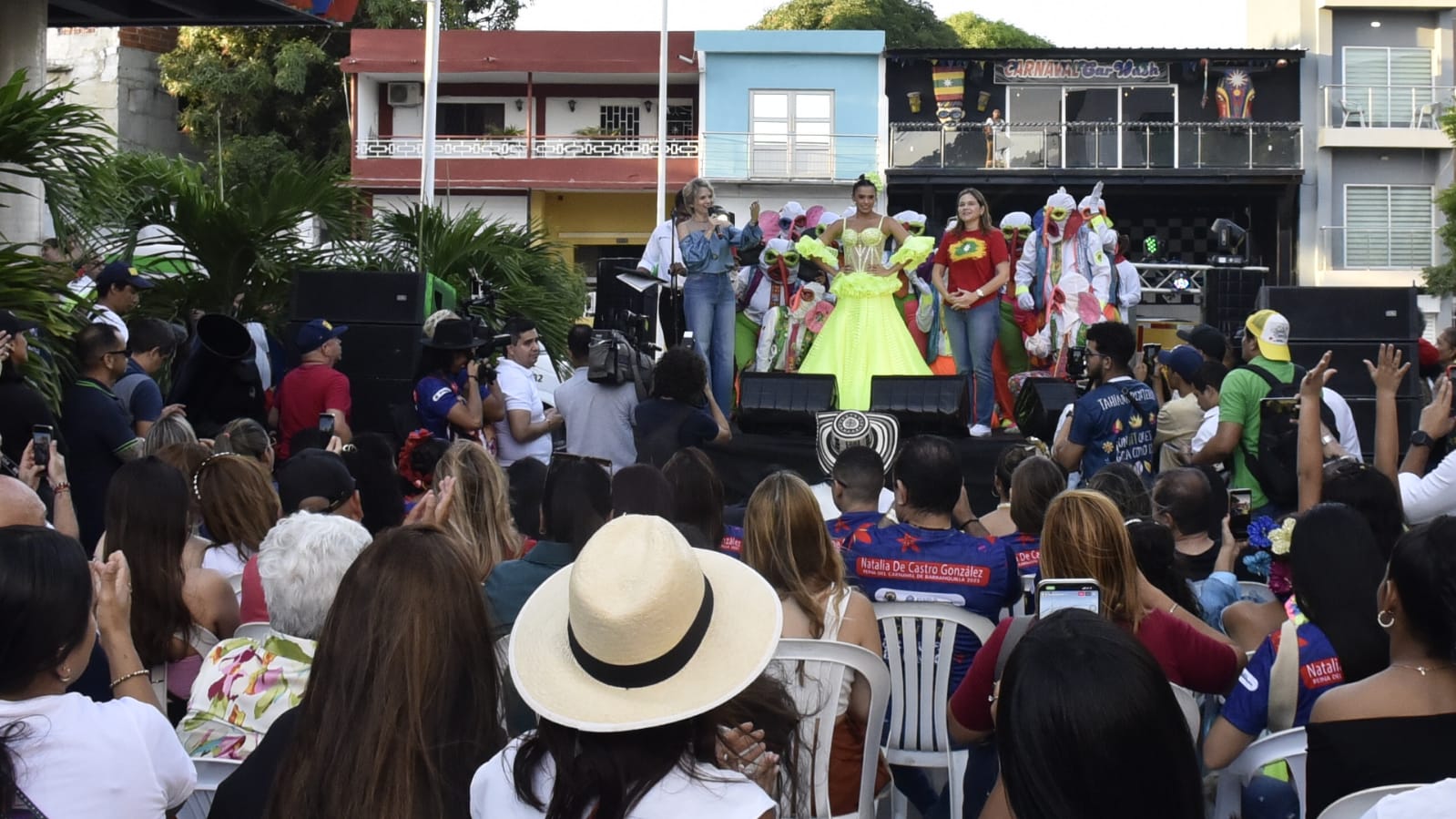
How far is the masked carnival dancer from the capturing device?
10.0 metres

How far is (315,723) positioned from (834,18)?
35574 mm

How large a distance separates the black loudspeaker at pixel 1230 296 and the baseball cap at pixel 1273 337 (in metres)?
5.89

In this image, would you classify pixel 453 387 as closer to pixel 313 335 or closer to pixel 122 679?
pixel 313 335

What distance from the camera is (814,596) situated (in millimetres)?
3867

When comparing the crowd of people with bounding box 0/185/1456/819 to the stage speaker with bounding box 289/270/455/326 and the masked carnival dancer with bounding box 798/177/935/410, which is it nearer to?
the stage speaker with bounding box 289/270/455/326

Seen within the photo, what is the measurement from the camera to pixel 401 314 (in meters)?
8.97

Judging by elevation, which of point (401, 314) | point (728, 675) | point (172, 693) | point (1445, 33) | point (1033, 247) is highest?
point (1445, 33)

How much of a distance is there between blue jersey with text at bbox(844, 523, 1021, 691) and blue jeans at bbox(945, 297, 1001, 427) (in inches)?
235

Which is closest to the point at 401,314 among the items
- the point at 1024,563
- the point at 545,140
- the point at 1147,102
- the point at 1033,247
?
the point at 1033,247

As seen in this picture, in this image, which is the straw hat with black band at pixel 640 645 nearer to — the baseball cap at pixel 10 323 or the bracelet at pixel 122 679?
the bracelet at pixel 122 679

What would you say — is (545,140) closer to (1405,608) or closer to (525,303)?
(525,303)

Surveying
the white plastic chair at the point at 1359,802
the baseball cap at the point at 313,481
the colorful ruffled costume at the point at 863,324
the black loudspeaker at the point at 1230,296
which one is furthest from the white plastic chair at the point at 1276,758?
the black loudspeaker at the point at 1230,296

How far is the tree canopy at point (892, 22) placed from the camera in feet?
119

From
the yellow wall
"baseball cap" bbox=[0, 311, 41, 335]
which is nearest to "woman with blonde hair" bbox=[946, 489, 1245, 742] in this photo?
"baseball cap" bbox=[0, 311, 41, 335]
